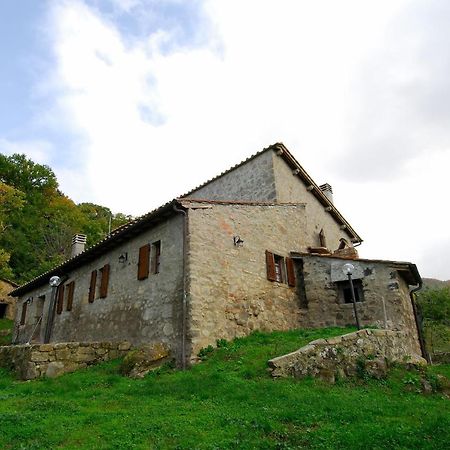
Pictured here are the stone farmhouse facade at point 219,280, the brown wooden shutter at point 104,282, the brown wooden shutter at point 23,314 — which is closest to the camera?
the stone farmhouse facade at point 219,280

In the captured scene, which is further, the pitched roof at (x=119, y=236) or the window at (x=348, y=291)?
the window at (x=348, y=291)

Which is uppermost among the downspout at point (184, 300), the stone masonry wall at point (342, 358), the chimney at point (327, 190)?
the chimney at point (327, 190)

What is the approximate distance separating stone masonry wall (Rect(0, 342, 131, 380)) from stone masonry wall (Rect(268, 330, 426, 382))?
205 inches

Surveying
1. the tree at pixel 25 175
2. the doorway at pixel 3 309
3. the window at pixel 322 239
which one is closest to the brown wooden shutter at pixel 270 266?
the window at pixel 322 239

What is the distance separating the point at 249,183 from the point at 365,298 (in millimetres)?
7091

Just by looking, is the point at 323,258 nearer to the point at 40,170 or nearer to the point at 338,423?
the point at 338,423

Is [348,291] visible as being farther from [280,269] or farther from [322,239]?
[322,239]

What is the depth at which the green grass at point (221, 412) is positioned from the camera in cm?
537

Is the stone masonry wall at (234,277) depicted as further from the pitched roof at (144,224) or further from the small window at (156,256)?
the small window at (156,256)

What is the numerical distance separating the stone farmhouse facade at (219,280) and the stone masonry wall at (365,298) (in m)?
0.03

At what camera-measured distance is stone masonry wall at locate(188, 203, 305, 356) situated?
34.6 ft

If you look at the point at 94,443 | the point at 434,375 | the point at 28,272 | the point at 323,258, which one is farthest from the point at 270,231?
the point at 28,272

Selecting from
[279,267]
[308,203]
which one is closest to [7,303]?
[308,203]

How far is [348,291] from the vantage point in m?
13.5
